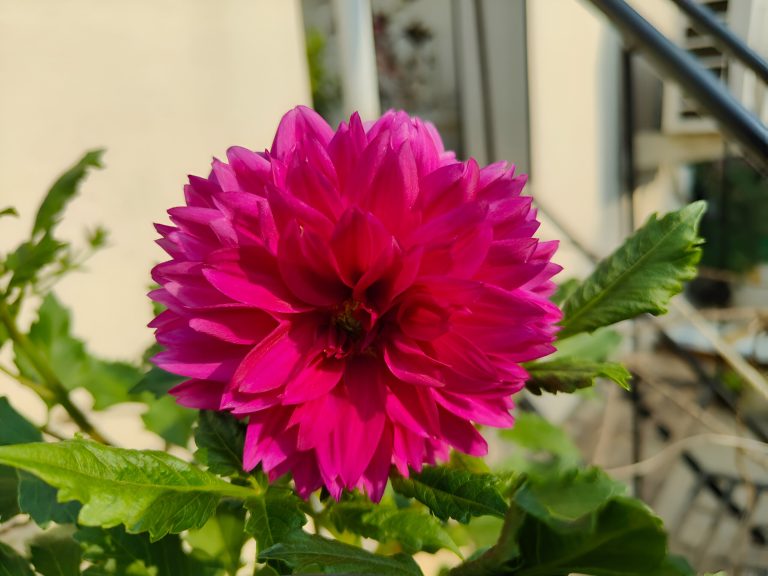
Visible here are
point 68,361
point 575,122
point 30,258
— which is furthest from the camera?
point 575,122

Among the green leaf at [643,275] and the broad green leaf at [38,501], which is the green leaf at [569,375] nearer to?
the green leaf at [643,275]

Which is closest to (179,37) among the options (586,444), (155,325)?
(155,325)

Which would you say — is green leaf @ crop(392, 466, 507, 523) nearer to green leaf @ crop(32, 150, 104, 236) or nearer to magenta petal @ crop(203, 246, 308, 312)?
magenta petal @ crop(203, 246, 308, 312)

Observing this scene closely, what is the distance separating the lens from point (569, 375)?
0.43 meters

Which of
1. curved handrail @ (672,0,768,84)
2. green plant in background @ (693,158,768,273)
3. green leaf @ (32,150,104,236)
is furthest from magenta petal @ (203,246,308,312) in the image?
green plant in background @ (693,158,768,273)

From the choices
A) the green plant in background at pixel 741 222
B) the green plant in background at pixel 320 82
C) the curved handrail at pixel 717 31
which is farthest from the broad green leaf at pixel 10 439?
the green plant in background at pixel 741 222

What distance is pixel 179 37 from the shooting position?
1353 millimetres

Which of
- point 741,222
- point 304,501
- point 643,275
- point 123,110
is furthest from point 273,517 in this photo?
point 741,222

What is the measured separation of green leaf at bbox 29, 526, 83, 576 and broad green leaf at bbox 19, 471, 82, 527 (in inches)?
1.6

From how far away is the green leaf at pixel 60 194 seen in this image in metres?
0.63

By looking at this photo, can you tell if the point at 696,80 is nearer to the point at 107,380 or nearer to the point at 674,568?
the point at 674,568

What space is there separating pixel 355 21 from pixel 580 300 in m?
1.21

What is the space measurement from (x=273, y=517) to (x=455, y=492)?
4.0 inches

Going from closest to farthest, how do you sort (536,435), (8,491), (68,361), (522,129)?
(8,491) < (68,361) < (536,435) < (522,129)
